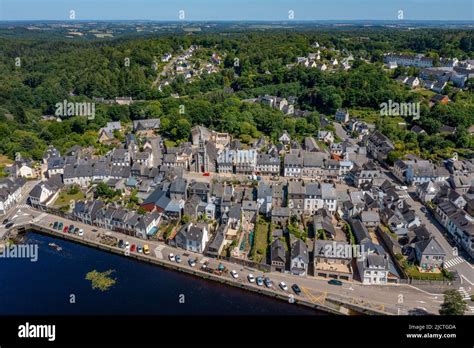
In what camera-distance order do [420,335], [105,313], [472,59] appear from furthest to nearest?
[472,59] < [105,313] < [420,335]

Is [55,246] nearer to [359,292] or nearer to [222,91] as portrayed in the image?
[359,292]

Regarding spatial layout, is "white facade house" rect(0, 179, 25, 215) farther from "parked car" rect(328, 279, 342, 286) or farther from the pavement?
"parked car" rect(328, 279, 342, 286)

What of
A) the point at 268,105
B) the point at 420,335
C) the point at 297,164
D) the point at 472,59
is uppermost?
the point at 472,59

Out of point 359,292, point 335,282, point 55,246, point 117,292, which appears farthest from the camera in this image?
point 55,246

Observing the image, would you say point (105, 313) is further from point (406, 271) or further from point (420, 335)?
point (406, 271)

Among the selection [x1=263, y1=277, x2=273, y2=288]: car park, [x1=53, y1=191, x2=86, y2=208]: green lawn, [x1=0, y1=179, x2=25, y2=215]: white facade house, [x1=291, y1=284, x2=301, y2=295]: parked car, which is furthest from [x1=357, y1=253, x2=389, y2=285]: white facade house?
[x1=0, y1=179, x2=25, y2=215]: white facade house

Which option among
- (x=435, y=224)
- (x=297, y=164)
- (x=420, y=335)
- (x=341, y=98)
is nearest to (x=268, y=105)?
(x=341, y=98)

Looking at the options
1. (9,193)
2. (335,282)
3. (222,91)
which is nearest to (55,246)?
(9,193)
